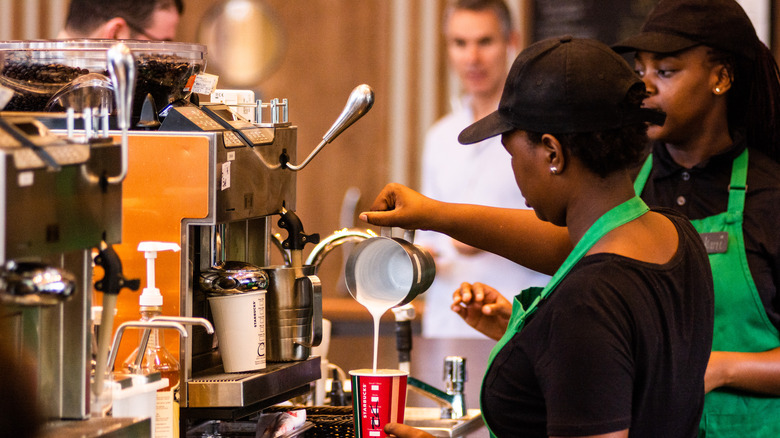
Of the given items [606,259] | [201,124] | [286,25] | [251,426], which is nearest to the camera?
[606,259]

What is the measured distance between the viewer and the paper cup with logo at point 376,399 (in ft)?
4.69

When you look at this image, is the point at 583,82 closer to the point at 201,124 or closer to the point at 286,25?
the point at 201,124

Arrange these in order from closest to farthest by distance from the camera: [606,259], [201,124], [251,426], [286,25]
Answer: [606,259], [201,124], [251,426], [286,25]

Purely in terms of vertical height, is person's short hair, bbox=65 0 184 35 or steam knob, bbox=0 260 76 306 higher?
person's short hair, bbox=65 0 184 35

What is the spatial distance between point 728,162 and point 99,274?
1.27 metres

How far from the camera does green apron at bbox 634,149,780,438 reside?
1854 mm

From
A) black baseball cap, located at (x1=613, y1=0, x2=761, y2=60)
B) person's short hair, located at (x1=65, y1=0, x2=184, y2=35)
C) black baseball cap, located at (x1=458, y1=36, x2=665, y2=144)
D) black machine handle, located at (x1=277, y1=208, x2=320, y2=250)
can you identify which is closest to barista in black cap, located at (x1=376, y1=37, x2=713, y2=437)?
black baseball cap, located at (x1=458, y1=36, x2=665, y2=144)

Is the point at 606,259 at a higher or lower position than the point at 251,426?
higher

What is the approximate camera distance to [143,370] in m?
1.41

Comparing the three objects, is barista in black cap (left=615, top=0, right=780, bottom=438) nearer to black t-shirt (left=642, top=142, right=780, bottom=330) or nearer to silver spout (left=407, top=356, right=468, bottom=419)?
black t-shirt (left=642, top=142, right=780, bottom=330)

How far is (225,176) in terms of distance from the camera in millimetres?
1505

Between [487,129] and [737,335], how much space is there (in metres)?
0.84

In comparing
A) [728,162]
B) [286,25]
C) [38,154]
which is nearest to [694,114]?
[728,162]

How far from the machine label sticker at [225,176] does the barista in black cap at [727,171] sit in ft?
2.92
